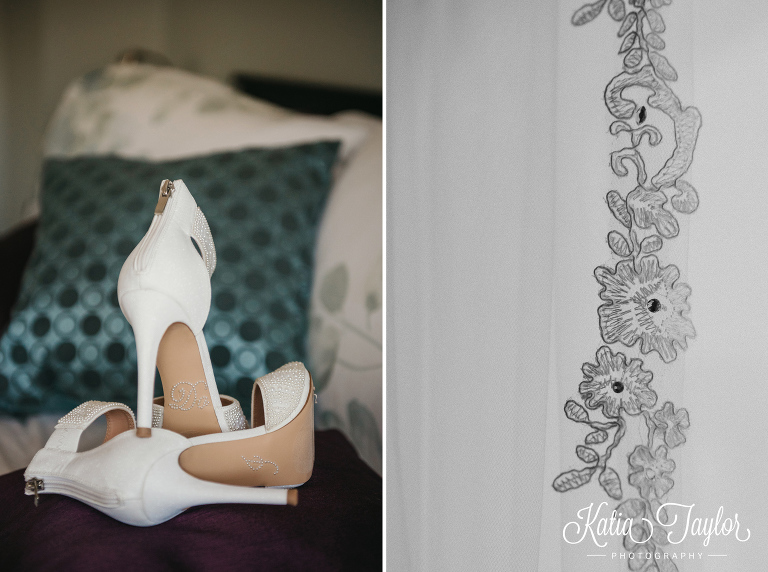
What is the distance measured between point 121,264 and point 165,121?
459mm

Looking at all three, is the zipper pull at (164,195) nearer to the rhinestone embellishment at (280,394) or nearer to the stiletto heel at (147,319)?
the stiletto heel at (147,319)

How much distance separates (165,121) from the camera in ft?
3.71

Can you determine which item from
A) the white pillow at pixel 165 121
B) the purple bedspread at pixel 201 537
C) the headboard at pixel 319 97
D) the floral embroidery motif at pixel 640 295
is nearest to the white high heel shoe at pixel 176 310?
the purple bedspread at pixel 201 537

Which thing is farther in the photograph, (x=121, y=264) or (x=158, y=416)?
(x=121, y=264)

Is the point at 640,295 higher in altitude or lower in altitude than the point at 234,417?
higher

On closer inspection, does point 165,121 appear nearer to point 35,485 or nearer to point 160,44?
point 160,44

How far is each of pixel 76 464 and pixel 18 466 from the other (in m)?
0.32

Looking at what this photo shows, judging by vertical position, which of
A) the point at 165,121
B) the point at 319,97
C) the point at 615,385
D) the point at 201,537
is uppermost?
the point at 319,97

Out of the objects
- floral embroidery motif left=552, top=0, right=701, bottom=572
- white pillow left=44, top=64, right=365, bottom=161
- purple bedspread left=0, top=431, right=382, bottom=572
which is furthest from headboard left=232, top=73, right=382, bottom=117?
purple bedspread left=0, top=431, right=382, bottom=572

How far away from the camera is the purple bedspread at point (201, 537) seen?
1.30 ft

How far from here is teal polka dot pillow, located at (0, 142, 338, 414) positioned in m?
0.77

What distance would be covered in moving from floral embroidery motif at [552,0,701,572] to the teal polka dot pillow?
1.60 feet

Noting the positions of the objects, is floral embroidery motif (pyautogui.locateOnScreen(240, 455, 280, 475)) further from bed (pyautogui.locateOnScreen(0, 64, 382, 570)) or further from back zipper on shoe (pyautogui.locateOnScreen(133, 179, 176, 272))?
back zipper on shoe (pyautogui.locateOnScreen(133, 179, 176, 272))

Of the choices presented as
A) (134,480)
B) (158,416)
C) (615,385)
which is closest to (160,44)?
(158,416)
